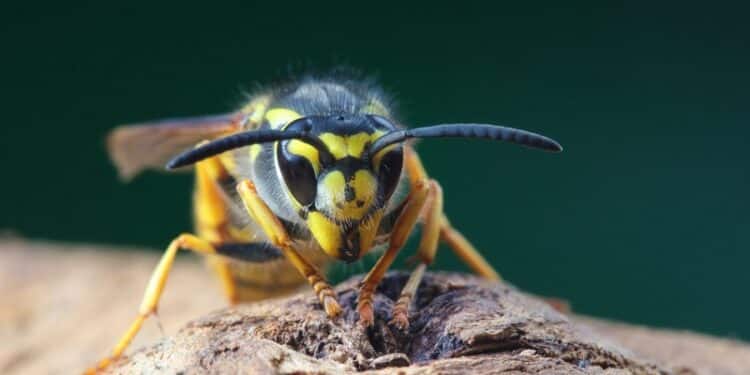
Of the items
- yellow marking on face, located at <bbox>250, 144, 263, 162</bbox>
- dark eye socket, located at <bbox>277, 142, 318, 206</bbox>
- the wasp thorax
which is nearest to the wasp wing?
yellow marking on face, located at <bbox>250, 144, 263, 162</bbox>

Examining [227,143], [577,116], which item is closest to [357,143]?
[227,143]

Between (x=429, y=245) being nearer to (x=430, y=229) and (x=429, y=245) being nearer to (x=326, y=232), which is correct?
(x=430, y=229)

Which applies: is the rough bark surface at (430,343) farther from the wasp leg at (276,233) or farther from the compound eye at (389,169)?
the compound eye at (389,169)

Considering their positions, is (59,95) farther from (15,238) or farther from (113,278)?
(113,278)

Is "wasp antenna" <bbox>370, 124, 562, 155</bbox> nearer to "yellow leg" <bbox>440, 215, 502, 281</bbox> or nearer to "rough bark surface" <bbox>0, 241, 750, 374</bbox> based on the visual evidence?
"rough bark surface" <bbox>0, 241, 750, 374</bbox>

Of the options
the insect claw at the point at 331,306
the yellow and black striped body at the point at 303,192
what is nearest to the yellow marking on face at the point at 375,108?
the yellow and black striped body at the point at 303,192
